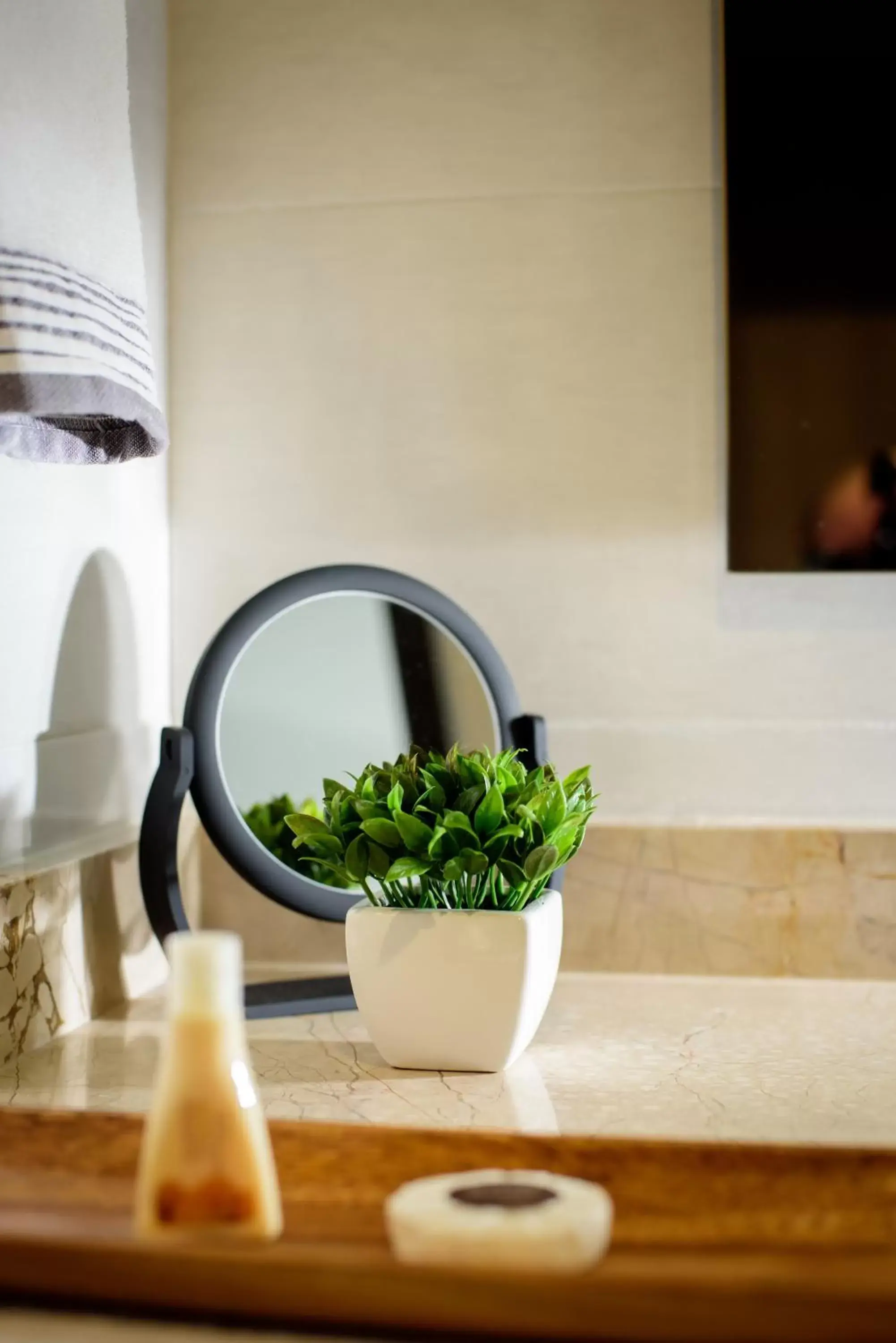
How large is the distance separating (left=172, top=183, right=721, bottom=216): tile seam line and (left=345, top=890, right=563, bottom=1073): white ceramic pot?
69 cm

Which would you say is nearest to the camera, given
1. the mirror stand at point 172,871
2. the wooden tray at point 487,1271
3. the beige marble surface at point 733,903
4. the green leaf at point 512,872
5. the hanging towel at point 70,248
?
the wooden tray at point 487,1271

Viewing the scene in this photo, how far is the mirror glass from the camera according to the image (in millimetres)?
1075

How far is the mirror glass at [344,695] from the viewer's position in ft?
3.53

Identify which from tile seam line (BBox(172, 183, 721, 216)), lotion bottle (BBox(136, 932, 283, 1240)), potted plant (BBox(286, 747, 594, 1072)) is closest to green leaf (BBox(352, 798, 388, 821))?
potted plant (BBox(286, 747, 594, 1072))

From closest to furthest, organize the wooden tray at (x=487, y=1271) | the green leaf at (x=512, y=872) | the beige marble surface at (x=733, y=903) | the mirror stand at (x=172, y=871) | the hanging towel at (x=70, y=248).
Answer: the wooden tray at (x=487, y=1271), the hanging towel at (x=70, y=248), the green leaf at (x=512, y=872), the mirror stand at (x=172, y=871), the beige marble surface at (x=733, y=903)

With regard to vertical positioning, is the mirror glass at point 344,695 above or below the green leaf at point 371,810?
above

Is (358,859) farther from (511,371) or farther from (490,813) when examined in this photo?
(511,371)

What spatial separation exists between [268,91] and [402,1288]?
43.2 inches

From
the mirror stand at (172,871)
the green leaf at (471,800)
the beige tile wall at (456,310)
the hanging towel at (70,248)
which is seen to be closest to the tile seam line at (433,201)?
the beige tile wall at (456,310)

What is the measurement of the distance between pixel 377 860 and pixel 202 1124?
0.34 m

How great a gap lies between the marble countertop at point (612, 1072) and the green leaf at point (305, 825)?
0.17 metres

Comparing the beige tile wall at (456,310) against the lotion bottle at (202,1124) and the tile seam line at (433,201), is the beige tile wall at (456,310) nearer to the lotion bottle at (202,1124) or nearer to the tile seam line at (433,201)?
the tile seam line at (433,201)

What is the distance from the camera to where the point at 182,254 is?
4.04 ft

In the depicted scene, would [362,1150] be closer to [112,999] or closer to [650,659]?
[112,999]
